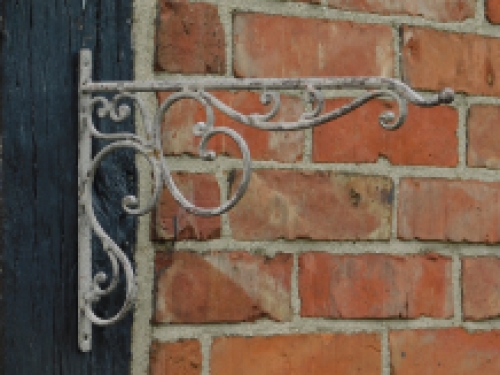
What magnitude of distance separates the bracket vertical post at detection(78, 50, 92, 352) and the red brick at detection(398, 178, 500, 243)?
1.17ft

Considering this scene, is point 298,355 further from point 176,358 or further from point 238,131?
point 238,131

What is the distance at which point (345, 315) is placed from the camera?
108 cm

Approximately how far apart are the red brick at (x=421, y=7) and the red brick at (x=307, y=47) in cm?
2

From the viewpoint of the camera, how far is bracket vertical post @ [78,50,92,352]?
97 centimetres

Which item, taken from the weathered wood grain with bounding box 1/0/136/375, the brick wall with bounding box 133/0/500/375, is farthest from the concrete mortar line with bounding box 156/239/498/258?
the weathered wood grain with bounding box 1/0/136/375

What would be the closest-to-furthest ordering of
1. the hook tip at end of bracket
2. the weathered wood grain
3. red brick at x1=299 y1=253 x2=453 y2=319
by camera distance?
Result: 1. the hook tip at end of bracket
2. the weathered wood grain
3. red brick at x1=299 y1=253 x2=453 y2=319

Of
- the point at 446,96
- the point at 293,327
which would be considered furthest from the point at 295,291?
the point at 446,96

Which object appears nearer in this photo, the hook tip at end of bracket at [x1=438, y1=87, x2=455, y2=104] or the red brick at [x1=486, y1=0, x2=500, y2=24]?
the hook tip at end of bracket at [x1=438, y1=87, x2=455, y2=104]

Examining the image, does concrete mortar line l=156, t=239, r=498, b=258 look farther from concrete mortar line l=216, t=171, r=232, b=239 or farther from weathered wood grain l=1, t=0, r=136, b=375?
weathered wood grain l=1, t=0, r=136, b=375

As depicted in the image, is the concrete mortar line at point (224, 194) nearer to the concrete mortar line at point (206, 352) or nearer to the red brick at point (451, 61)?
the concrete mortar line at point (206, 352)

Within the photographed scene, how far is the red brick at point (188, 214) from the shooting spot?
1.03m

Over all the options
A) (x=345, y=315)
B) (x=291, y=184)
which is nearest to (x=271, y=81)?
(x=291, y=184)

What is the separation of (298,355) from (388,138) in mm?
266

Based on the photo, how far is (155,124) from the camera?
0.91m
